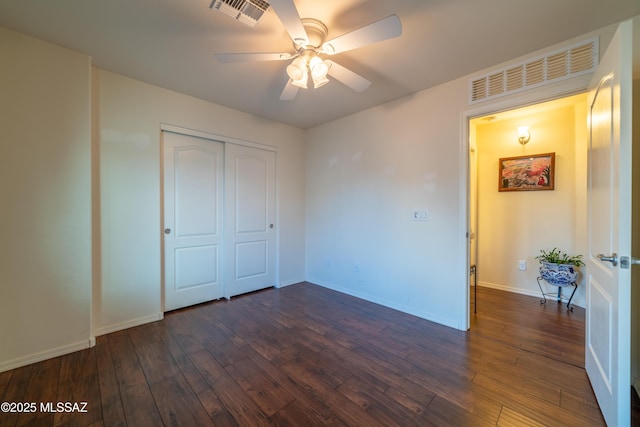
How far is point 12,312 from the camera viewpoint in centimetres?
188

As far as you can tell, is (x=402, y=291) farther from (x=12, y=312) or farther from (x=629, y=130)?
(x=12, y=312)

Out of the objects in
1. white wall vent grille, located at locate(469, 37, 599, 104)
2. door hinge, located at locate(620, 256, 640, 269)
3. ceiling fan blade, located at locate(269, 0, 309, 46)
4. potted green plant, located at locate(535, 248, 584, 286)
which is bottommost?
potted green plant, located at locate(535, 248, 584, 286)

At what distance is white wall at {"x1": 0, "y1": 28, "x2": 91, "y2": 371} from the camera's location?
6.14ft

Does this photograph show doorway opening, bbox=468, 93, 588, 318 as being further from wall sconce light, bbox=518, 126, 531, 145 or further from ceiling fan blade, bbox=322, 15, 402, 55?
ceiling fan blade, bbox=322, 15, 402, 55

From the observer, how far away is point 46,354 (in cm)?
199

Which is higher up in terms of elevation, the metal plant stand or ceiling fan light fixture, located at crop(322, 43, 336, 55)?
ceiling fan light fixture, located at crop(322, 43, 336, 55)

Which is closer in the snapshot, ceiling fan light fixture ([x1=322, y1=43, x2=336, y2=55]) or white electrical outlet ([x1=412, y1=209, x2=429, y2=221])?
ceiling fan light fixture ([x1=322, y1=43, x2=336, y2=55])

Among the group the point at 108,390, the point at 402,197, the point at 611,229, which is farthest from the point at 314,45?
the point at 108,390

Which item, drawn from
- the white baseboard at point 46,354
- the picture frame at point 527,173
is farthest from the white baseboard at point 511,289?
the white baseboard at point 46,354

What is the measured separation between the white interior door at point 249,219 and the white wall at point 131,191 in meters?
0.66

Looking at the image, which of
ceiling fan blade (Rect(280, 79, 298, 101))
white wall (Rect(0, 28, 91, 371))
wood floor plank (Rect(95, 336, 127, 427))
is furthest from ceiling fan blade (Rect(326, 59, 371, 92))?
wood floor plank (Rect(95, 336, 127, 427))

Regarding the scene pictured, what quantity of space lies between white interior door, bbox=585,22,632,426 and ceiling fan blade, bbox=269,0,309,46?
1.62 m

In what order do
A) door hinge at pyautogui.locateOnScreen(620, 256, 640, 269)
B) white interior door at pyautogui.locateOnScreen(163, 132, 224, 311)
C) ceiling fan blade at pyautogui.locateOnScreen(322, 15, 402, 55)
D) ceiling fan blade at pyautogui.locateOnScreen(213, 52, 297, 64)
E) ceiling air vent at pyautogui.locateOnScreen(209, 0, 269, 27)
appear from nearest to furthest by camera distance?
door hinge at pyautogui.locateOnScreen(620, 256, 640, 269)
ceiling fan blade at pyautogui.locateOnScreen(322, 15, 402, 55)
ceiling air vent at pyautogui.locateOnScreen(209, 0, 269, 27)
ceiling fan blade at pyautogui.locateOnScreen(213, 52, 297, 64)
white interior door at pyautogui.locateOnScreen(163, 132, 224, 311)

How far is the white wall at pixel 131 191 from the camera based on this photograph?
2385 millimetres
